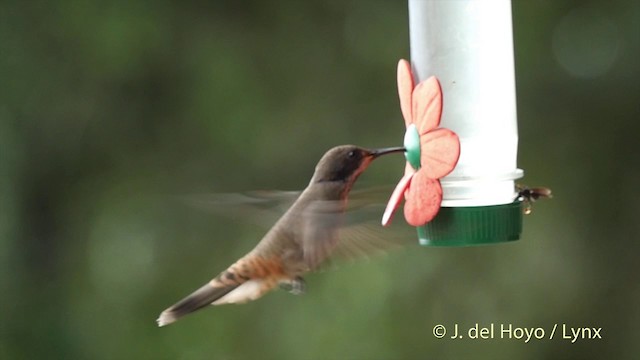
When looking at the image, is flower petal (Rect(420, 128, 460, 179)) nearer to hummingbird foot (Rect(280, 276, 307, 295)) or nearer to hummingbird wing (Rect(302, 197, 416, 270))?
hummingbird wing (Rect(302, 197, 416, 270))

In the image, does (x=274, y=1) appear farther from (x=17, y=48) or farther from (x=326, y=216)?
(x=326, y=216)

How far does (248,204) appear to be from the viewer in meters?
2.03

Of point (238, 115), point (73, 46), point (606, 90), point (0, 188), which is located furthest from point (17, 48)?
point (606, 90)

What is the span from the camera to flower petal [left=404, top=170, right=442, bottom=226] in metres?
1.61

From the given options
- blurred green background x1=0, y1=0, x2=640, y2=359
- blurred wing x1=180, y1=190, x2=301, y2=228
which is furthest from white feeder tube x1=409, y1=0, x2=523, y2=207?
blurred green background x1=0, y1=0, x2=640, y2=359

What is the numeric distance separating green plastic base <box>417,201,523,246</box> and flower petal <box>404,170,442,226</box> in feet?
0.26

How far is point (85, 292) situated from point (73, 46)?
87 centimetres

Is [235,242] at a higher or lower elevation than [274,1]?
lower

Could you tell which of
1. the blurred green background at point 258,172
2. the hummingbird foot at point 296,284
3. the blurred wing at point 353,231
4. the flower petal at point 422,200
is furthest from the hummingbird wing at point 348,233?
the blurred green background at point 258,172

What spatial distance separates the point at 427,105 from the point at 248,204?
545 millimetres

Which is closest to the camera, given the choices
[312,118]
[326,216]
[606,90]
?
[326,216]

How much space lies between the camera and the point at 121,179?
11.8 feet

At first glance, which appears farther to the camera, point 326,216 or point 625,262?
point 625,262

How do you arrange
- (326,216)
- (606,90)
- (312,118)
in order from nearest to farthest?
(326,216), (606,90), (312,118)
